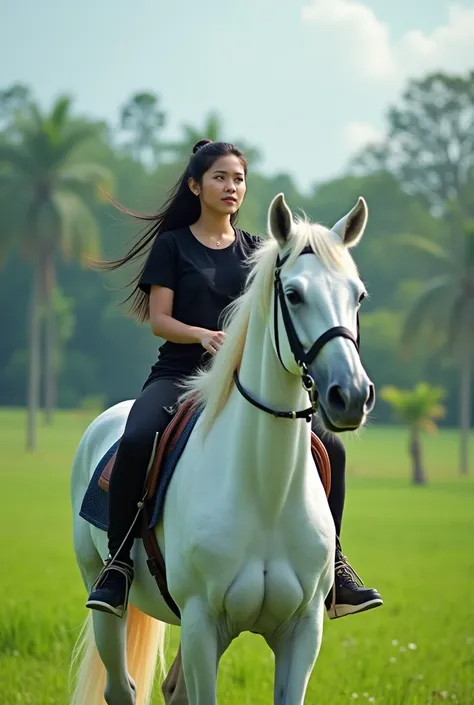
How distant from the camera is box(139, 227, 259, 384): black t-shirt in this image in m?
4.92

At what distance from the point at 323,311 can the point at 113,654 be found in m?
2.62

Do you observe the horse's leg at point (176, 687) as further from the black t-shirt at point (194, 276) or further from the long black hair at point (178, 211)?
the long black hair at point (178, 211)

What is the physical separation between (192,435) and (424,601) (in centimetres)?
943

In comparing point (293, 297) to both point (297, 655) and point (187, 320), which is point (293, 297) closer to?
point (187, 320)

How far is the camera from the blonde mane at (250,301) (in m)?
3.88

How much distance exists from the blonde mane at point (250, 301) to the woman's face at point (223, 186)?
0.49 meters

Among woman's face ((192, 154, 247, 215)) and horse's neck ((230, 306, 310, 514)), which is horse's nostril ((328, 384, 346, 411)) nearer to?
horse's neck ((230, 306, 310, 514))

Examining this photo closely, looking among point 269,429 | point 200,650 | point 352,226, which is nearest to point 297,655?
point 200,650

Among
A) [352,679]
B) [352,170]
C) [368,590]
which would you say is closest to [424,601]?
[352,679]

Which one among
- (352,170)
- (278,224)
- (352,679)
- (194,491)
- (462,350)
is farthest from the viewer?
(352,170)

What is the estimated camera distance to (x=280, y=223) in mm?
3949

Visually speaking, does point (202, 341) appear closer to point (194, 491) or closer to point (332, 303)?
point (194, 491)

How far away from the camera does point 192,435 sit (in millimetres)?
4617

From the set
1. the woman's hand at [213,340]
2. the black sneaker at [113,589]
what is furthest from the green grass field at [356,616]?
the woman's hand at [213,340]
